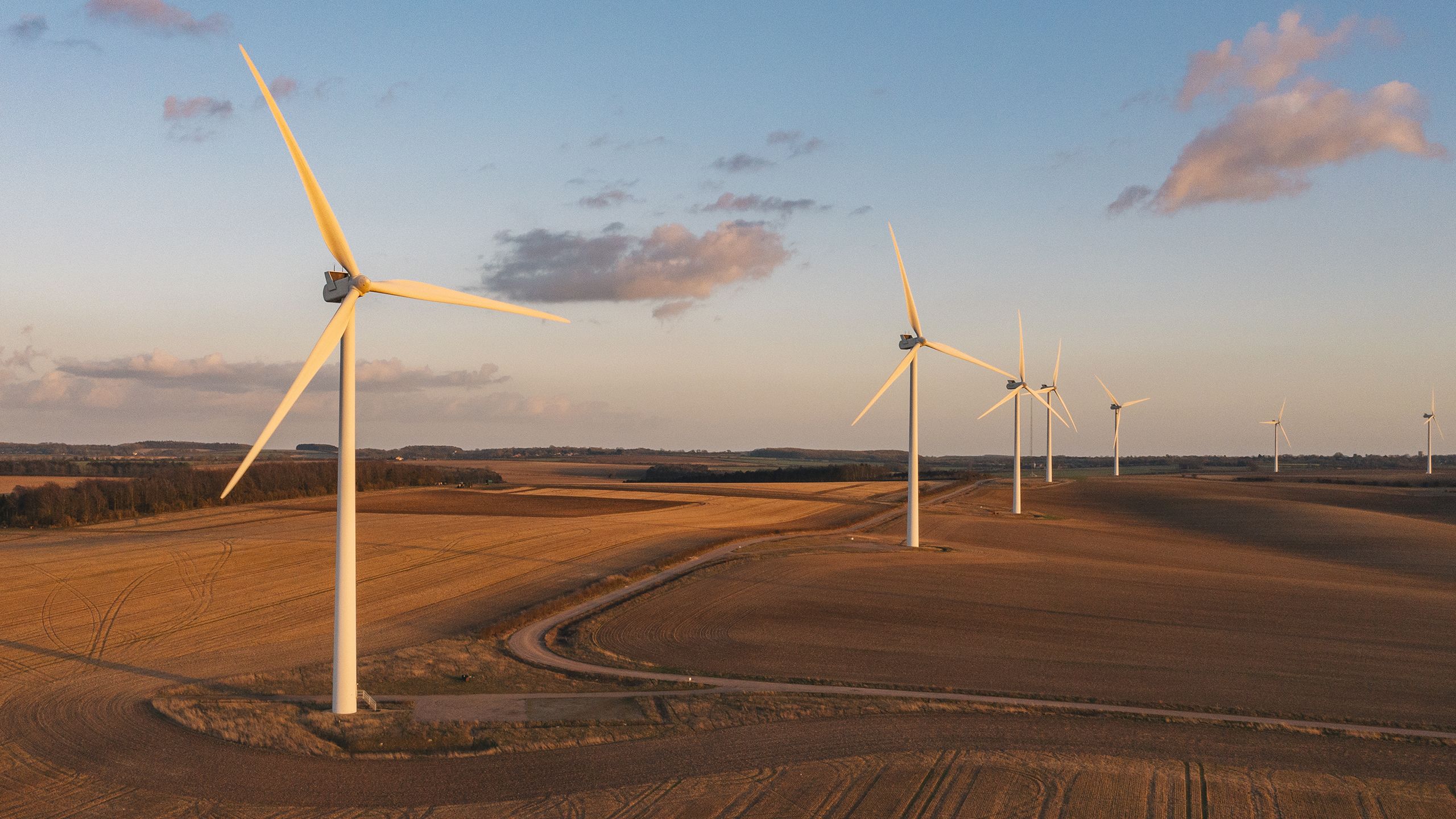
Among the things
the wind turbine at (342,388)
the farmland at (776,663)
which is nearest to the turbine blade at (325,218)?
the wind turbine at (342,388)

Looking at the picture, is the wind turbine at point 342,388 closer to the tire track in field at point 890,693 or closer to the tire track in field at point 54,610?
the tire track in field at point 890,693

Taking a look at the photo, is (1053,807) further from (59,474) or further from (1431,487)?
(59,474)

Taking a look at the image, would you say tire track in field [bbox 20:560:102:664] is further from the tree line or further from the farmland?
the tree line

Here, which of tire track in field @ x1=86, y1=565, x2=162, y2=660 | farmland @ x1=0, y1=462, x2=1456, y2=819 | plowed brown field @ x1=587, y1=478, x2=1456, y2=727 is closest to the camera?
farmland @ x1=0, y1=462, x2=1456, y2=819

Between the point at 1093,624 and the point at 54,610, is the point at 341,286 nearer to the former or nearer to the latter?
the point at 54,610

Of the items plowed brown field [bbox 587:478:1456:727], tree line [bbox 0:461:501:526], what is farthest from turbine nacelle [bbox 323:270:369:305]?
tree line [bbox 0:461:501:526]

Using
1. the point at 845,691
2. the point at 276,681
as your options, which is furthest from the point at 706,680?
the point at 276,681
